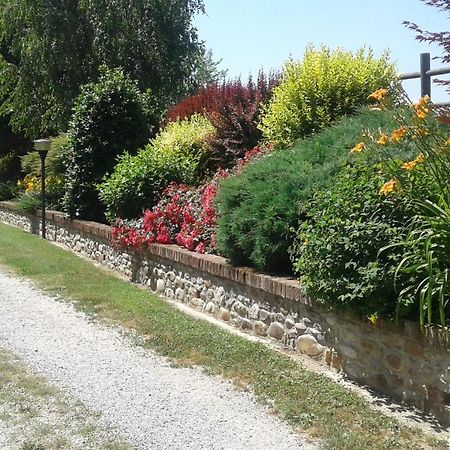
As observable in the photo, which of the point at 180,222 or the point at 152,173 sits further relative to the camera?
the point at 152,173

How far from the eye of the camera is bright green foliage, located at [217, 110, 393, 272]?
637cm

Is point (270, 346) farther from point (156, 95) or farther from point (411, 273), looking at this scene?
point (156, 95)

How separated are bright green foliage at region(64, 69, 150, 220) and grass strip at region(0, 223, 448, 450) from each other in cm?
299

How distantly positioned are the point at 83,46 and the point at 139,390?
54.9 ft

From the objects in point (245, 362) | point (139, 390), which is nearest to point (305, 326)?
point (245, 362)

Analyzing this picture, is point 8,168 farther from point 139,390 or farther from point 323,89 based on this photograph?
point 139,390

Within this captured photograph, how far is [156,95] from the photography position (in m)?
20.4

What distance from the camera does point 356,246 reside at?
16.6 ft

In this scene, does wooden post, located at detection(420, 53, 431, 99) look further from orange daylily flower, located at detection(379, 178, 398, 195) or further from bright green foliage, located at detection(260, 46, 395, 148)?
orange daylily flower, located at detection(379, 178, 398, 195)

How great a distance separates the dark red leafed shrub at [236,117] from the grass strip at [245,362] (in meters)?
2.88

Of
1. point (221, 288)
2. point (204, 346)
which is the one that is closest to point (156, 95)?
point (221, 288)

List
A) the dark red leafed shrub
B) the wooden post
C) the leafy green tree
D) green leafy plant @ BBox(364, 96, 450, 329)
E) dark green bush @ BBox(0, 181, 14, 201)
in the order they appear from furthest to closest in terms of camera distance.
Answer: dark green bush @ BBox(0, 181, 14, 201) < the leafy green tree < the dark red leafed shrub < the wooden post < green leafy plant @ BBox(364, 96, 450, 329)

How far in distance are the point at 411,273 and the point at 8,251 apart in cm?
945

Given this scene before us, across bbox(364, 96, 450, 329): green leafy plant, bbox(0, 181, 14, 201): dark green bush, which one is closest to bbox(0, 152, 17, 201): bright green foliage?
bbox(0, 181, 14, 201): dark green bush
